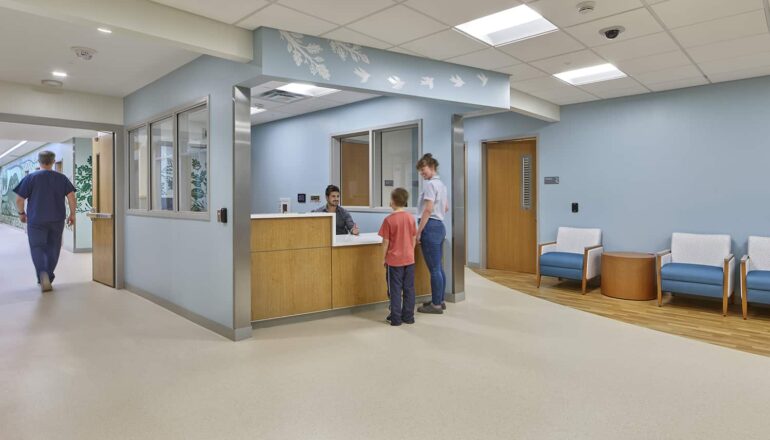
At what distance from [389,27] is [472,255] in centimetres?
526

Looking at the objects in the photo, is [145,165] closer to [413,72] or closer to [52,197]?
[52,197]

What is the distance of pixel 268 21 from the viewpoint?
3.71 metres

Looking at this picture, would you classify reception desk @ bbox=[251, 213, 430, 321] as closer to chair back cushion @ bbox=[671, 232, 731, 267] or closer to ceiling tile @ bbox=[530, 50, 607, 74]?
ceiling tile @ bbox=[530, 50, 607, 74]

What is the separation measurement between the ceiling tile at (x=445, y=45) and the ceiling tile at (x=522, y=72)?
834mm

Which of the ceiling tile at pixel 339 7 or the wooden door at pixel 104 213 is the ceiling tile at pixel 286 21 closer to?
the ceiling tile at pixel 339 7

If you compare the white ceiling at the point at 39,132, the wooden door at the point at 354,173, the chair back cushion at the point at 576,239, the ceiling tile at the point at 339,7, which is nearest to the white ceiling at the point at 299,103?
the wooden door at the point at 354,173

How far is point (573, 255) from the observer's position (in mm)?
6680

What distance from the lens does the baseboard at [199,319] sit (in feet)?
13.6

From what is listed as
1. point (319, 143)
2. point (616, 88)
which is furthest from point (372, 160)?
point (616, 88)

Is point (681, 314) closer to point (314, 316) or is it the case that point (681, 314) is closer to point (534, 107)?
point (534, 107)

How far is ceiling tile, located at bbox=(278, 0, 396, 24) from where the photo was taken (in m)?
3.40

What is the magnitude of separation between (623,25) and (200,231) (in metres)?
4.26

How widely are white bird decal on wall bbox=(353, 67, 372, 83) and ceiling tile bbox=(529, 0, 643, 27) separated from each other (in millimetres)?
1570

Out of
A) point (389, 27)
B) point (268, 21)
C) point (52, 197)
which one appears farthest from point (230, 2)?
point (52, 197)
